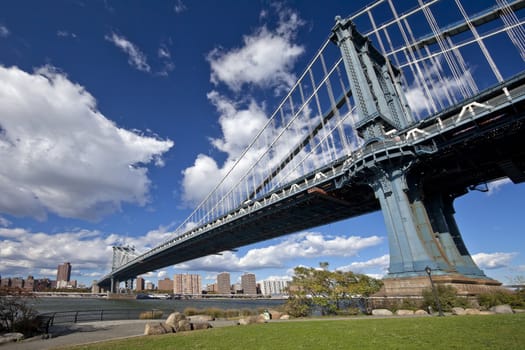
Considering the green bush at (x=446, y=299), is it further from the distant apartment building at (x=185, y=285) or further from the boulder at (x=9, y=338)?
the distant apartment building at (x=185, y=285)

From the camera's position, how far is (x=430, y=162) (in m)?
24.2

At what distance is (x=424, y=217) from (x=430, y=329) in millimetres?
15839

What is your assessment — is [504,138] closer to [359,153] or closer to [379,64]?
[359,153]

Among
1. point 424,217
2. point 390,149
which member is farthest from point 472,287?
point 390,149

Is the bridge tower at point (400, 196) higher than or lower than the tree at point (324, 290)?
higher

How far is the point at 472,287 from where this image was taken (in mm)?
18828

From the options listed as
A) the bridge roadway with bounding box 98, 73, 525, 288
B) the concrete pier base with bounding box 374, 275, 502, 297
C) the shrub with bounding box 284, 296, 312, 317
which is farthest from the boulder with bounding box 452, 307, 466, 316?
the bridge roadway with bounding box 98, 73, 525, 288

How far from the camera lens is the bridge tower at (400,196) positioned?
19875 millimetres

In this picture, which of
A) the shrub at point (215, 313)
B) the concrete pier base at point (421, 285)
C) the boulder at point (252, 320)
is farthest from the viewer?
the shrub at point (215, 313)

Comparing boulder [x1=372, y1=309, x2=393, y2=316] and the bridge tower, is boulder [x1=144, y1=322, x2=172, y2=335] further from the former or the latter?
the bridge tower

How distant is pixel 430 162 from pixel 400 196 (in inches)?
186

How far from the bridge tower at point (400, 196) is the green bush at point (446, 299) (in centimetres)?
161

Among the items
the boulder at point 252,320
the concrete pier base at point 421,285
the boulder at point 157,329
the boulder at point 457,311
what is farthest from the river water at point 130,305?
the boulder at point 457,311

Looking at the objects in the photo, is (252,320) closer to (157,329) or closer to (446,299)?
(157,329)
